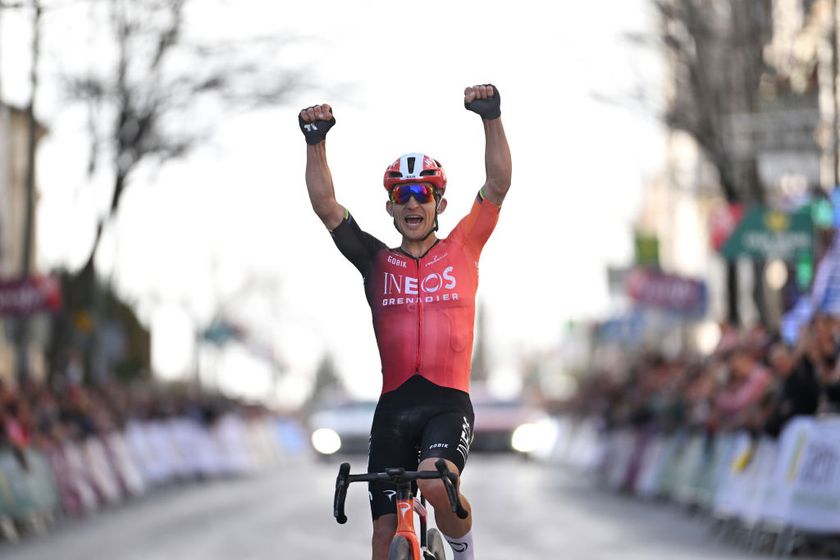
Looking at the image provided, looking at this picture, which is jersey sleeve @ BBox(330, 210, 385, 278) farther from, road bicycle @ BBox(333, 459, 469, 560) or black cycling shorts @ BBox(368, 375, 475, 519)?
road bicycle @ BBox(333, 459, 469, 560)

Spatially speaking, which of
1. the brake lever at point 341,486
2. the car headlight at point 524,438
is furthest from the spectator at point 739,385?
the car headlight at point 524,438

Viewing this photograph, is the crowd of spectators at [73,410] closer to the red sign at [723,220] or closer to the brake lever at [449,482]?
the red sign at [723,220]

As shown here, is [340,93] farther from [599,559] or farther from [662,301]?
[599,559]

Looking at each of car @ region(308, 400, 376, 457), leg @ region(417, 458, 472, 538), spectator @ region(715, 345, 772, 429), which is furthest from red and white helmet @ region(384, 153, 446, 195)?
car @ region(308, 400, 376, 457)

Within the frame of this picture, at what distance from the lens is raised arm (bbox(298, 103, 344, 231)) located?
28.1 ft

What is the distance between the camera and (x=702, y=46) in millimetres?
31938

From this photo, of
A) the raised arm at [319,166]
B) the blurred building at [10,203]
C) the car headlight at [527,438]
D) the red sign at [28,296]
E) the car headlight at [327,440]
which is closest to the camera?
the raised arm at [319,166]

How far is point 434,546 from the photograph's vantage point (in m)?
8.45

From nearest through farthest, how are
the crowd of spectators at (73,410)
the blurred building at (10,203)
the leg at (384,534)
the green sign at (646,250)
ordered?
the leg at (384,534)
the crowd of spectators at (73,410)
the green sign at (646,250)
the blurred building at (10,203)

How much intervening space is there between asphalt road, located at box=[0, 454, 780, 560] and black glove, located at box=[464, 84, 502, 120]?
24.0 feet

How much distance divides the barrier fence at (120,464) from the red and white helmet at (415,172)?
11.9 meters

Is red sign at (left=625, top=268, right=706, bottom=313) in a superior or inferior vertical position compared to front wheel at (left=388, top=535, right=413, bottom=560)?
superior

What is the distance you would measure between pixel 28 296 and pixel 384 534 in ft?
65.7

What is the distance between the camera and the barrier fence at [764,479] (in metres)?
15.5
